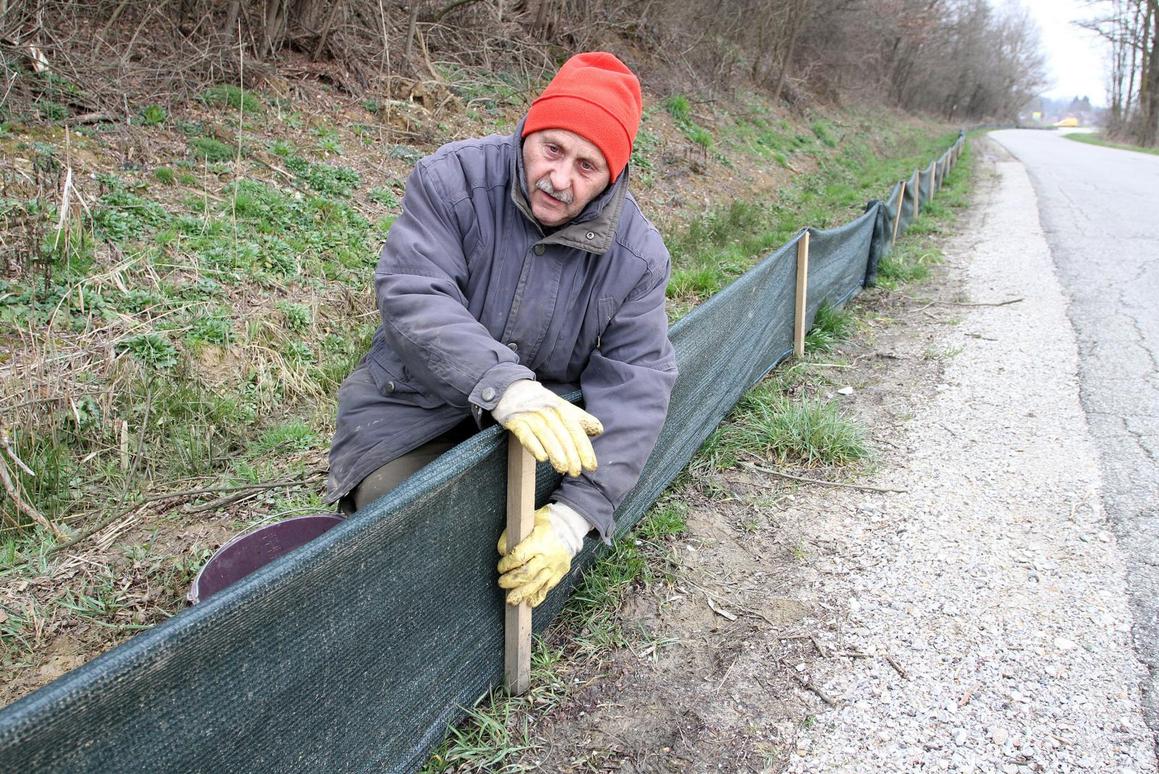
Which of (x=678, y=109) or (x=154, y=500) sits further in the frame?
(x=678, y=109)

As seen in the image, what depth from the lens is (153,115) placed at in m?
5.93

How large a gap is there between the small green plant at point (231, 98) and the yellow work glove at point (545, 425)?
5796 millimetres

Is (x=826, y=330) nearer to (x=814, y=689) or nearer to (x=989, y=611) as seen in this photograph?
(x=989, y=611)

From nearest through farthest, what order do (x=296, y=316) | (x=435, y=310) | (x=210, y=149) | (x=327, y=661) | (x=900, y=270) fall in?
(x=327, y=661), (x=435, y=310), (x=296, y=316), (x=210, y=149), (x=900, y=270)

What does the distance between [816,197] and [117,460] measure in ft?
36.4

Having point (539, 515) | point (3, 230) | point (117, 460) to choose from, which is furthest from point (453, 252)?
point (3, 230)

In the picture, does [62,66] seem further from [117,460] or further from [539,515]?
[539,515]

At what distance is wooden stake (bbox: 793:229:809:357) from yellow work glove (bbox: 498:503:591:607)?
313cm

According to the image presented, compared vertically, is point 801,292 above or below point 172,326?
above

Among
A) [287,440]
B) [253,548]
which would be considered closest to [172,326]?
[287,440]

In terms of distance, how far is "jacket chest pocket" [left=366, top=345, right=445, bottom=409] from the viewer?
2270 mm

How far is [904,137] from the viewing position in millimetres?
26281

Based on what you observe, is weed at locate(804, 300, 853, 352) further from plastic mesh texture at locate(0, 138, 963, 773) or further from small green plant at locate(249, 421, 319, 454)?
small green plant at locate(249, 421, 319, 454)

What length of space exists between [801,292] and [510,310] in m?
3.09
